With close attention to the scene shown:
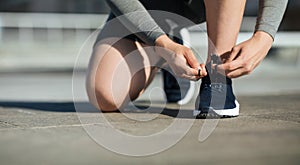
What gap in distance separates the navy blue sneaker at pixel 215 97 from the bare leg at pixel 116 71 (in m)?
0.43

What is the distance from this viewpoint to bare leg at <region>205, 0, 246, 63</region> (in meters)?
1.93

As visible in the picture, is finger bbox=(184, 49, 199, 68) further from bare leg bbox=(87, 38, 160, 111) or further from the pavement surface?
bare leg bbox=(87, 38, 160, 111)

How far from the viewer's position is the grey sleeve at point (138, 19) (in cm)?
197

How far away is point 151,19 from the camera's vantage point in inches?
78.7

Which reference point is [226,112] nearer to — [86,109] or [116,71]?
[116,71]

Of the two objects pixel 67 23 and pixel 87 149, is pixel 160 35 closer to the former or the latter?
pixel 87 149

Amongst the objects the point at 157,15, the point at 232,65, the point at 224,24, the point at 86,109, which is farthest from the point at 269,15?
the point at 86,109

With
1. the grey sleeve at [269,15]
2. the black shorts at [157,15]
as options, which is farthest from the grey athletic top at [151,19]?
the black shorts at [157,15]

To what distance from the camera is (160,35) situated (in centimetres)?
195

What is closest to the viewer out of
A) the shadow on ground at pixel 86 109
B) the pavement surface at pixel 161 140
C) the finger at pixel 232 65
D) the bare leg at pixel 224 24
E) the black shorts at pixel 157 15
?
the pavement surface at pixel 161 140

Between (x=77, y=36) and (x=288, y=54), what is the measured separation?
3.89 meters

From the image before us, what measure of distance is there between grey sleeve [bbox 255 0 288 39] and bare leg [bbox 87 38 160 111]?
1.75 feet

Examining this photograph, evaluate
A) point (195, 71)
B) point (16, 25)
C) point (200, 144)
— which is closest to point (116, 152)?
point (200, 144)

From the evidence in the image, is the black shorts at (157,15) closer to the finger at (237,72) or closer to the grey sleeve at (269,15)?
the grey sleeve at (269,15)
